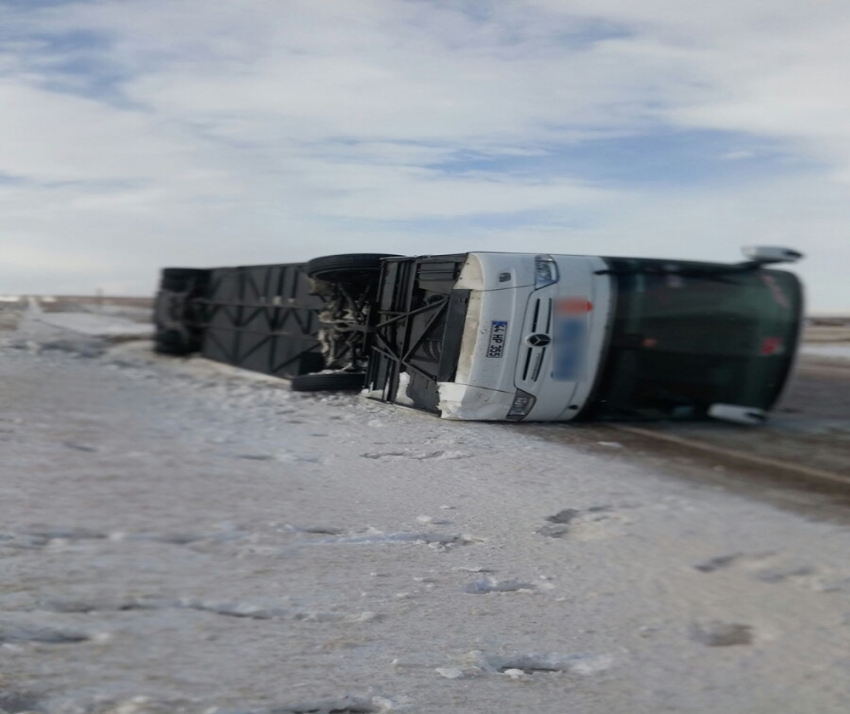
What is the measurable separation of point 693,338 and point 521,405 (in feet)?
6.18

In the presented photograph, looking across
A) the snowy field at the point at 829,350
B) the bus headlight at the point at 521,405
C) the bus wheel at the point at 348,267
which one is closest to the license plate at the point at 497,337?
the bus headlight at the point at 521,405

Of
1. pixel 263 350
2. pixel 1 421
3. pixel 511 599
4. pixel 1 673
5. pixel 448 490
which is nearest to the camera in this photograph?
pixel 1 673

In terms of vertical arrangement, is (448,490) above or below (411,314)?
below

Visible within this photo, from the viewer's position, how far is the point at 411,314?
33.0ft

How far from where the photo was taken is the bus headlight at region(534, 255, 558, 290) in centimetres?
875

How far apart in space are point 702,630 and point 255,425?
17.8 feet

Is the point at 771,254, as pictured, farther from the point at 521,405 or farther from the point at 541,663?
the point at 541,663

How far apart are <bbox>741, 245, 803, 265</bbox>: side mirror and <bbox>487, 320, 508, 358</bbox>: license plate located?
275 centimetres

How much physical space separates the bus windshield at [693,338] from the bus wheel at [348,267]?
331 cm

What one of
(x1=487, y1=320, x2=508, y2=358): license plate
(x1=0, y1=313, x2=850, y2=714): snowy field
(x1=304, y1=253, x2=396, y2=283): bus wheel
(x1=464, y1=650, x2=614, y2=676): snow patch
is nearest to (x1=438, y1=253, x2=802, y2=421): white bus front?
(x1=487, y1=320, x2=508, y2=358): license plate

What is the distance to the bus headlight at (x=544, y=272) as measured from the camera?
8.75 metres

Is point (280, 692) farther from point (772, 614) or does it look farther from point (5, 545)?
point (772, 614)

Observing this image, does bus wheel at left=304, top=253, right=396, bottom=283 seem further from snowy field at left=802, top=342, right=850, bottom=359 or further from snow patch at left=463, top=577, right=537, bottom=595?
snowy field at left=802, top=342, right=850, bottom=359

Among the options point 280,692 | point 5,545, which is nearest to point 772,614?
point 280,692
